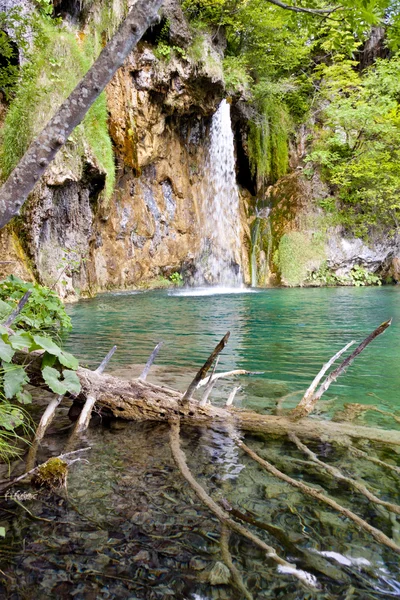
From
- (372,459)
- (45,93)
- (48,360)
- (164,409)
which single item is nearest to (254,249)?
(45,93)

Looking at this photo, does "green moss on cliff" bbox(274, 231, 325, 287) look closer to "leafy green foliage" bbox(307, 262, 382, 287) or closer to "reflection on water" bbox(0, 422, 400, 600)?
"leafy green foliage" bbox(307, 262, 382, 287)

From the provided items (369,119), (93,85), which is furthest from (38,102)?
(369,119)

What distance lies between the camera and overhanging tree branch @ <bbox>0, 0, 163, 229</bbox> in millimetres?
2068

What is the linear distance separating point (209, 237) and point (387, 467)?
16980mm

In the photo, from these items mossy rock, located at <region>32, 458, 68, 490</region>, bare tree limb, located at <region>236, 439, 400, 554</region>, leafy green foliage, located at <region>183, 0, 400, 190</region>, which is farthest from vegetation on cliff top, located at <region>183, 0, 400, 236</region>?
mossy rock, located at <region>32, 458, 68, 490</region>

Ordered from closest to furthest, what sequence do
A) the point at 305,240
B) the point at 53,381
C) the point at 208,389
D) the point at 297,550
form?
1. the point at 297,550
2. the point at 53,381
3. the point at 208,389
4. the point at 305,240

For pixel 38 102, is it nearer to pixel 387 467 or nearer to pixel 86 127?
pixel 86 127

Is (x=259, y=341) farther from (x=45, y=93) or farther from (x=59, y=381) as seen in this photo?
(x=45, y=93)

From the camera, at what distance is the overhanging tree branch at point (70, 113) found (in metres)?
2.07

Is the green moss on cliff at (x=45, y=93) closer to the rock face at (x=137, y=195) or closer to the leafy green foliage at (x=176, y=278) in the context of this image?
the rock face at (x=137, y=195)

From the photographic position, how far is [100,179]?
1187 cm

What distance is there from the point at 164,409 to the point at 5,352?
1.25 meters

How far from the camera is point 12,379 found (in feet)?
6.77

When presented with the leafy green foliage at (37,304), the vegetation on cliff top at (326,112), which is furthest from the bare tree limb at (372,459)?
the vegetation on cliff top at (326,112)
